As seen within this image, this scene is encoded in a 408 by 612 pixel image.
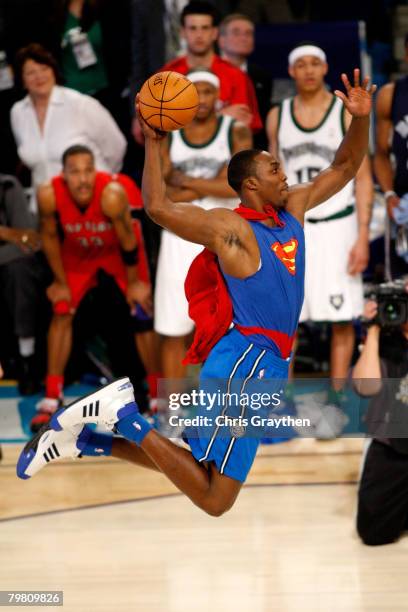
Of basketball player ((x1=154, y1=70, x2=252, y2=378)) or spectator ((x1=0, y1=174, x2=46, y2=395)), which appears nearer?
basketball player ((x1=154, y1=70, x2=252, y2=378))

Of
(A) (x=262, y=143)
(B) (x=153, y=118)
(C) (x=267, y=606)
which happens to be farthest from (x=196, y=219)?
(A) (x=262, y=143)

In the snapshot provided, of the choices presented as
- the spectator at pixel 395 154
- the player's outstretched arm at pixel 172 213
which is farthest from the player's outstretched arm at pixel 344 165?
the spectator at pixel 395 154

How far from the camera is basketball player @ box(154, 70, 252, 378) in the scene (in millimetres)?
6980

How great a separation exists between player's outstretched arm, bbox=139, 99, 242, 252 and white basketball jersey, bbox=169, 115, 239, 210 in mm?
2544

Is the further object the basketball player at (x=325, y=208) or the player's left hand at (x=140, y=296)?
the player's left hand at (x=140, y=296)

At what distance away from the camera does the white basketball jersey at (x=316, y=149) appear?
7082mm

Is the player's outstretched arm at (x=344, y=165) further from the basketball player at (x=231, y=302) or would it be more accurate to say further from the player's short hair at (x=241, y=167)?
the player's short hair at (x=241, y=167)

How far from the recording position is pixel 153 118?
14.7 feet

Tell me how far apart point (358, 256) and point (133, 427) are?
9.18 ft

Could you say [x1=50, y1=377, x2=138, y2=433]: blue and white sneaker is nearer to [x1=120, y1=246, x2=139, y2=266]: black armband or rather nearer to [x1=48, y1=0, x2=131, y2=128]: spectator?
[x1=120, y1=246, x2=139, y2=266]: black armband

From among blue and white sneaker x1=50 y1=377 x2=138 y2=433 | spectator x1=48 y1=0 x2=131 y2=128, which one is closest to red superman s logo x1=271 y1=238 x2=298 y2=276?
blue and white sneaker x1=50 y1=377 x2=138 y2=433

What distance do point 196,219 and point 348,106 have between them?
2.83ft

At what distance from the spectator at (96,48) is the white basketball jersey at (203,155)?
1.41 m

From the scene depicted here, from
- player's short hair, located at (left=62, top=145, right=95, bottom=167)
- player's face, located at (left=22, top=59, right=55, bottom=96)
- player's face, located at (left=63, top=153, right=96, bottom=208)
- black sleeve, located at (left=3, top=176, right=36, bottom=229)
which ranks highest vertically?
player's face, located at (left=22, top=59, right=55, bottom=96)
